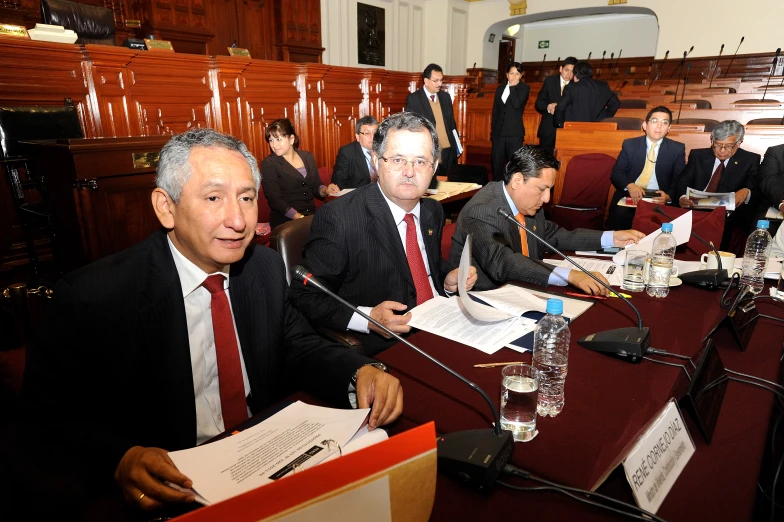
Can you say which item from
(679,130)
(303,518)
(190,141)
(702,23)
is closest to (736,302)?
(303,518)

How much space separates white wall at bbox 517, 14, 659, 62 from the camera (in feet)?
43.4

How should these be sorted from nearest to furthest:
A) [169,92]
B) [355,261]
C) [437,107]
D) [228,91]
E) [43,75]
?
[355,261] → [43,75] → [169,92] → [228,91] → [437,107]

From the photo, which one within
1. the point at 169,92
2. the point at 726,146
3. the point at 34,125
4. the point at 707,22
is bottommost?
the point at 726,146

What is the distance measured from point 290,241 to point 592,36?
14.8m

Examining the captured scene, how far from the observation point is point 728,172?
13.8 ft

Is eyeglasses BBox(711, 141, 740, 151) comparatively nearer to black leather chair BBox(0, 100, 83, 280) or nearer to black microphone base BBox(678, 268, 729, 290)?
black microphone base BBox(678, 268, 729, 290)

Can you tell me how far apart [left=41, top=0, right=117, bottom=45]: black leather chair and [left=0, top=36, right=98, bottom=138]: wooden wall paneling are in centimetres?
48

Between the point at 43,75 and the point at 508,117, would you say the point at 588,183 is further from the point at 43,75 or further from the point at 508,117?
the point at 43,75

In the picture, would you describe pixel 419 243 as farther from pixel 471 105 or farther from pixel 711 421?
pixel 471 105

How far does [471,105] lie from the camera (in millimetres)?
8922

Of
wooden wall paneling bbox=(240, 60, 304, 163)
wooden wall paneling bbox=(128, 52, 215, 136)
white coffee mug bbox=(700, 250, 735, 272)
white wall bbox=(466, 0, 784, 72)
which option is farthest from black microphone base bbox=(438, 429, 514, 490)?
white wall bbox=(466, 0, 784, 72)

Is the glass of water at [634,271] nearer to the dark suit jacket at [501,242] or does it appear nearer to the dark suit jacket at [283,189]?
the dark suit jacket at [501,242]

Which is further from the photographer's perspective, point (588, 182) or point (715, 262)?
point (588, 182)

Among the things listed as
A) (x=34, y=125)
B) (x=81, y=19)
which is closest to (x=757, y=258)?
(x=34, y=125)
